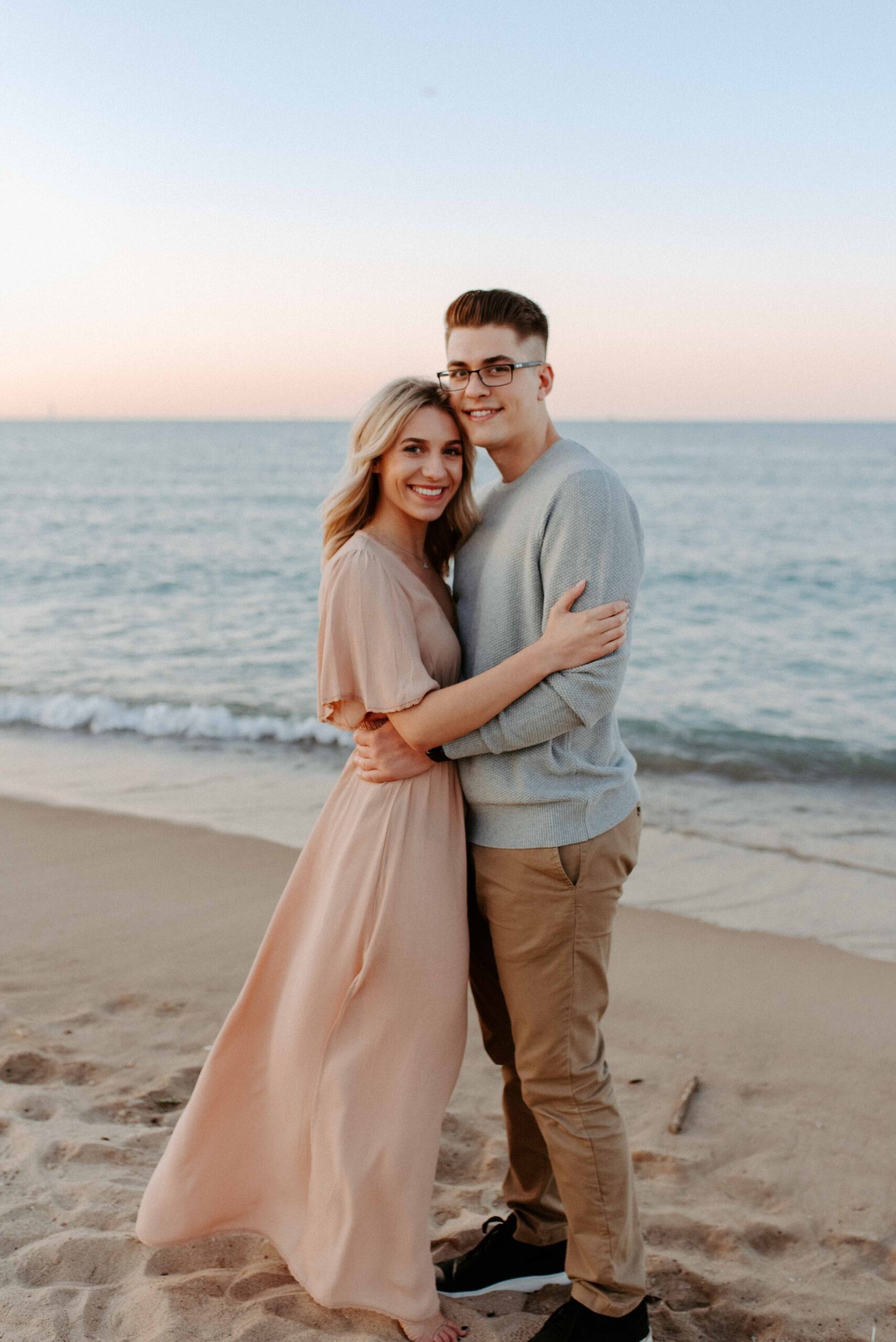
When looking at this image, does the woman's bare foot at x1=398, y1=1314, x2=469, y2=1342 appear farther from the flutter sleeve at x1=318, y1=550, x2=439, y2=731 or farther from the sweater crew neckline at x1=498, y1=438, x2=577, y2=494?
the sweater crew neckline at x1=498, y1=438, x2=577, y2=494

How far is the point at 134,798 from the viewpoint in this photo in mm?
7152

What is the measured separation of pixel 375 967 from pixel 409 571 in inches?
37.6

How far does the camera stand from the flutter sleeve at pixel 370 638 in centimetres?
241

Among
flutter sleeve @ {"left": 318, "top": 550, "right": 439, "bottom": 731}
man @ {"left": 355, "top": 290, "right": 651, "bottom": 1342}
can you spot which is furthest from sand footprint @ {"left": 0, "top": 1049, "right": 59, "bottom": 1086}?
flutter sleeve @ {"left": 318, "top": 550, "right": 439, "bottom": 731}

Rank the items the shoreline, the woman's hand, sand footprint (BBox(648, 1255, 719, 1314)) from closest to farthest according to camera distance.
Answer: the woman's hand, sand footprint (BBox(648, 1255, 719, 1314)), the shoreline

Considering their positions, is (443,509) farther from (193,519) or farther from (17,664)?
(193,519)

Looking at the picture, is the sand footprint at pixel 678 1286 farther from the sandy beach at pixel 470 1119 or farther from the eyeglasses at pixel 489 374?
the eyeglasses at pixel 489 374

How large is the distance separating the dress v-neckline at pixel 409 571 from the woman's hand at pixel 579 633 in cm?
38

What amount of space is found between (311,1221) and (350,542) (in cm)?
164

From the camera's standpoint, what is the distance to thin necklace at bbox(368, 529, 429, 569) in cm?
261

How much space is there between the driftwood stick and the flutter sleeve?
1.93 meters

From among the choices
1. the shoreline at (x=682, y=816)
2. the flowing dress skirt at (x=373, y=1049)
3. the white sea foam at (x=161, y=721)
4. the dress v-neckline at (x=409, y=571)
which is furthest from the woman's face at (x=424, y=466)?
the white sea foam at (x=161, y=721)

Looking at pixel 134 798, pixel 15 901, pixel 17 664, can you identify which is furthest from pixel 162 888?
pixel 17 664

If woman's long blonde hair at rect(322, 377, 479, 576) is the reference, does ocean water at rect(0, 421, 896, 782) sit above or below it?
below
